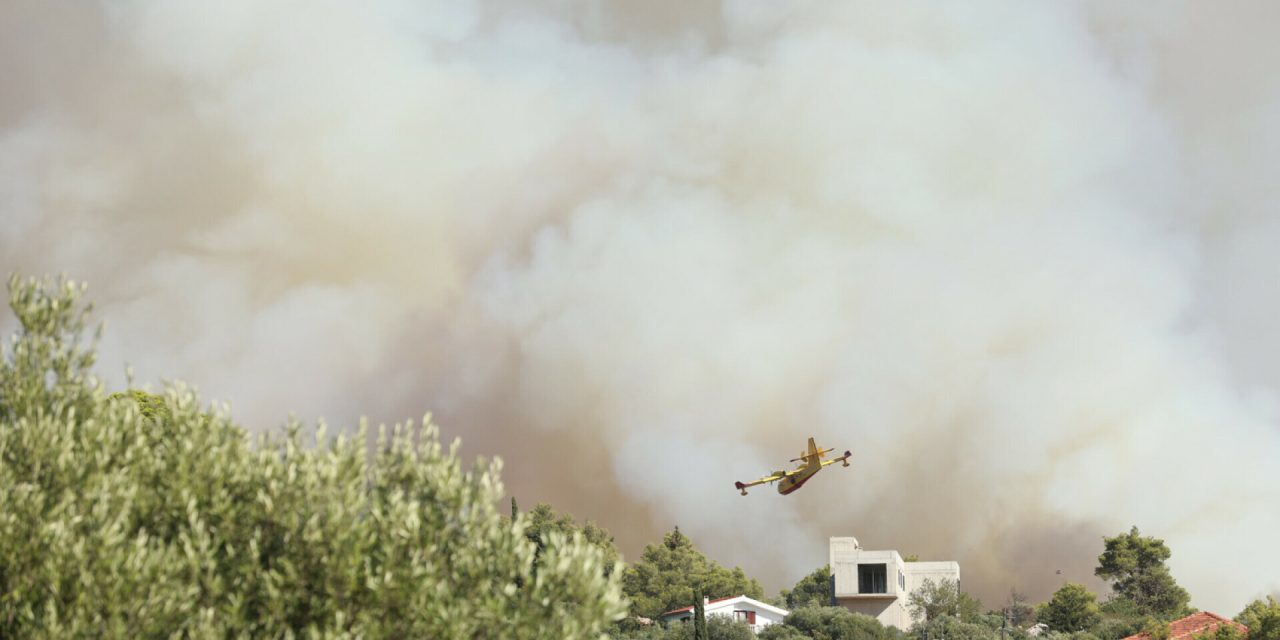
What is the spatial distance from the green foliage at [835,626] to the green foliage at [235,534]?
403 feet

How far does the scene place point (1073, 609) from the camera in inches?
7313

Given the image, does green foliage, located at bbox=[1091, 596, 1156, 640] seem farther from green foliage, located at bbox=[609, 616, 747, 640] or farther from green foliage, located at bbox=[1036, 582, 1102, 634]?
green foliage, located at bbox=[609, 616, 747, 640]

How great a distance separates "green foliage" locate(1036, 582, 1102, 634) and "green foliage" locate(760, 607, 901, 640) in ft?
122

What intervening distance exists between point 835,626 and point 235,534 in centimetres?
13046

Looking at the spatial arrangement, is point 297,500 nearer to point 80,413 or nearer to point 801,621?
point 80,413

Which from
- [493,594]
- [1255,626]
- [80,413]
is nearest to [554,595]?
[493,594]

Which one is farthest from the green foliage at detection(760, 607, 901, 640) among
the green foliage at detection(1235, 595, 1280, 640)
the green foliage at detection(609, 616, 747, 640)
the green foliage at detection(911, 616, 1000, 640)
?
the green foliage at detection(1235, 595, 1280, 640)

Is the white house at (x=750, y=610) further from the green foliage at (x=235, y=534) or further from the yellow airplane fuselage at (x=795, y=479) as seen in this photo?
the green foliage at (x=235, y=534)

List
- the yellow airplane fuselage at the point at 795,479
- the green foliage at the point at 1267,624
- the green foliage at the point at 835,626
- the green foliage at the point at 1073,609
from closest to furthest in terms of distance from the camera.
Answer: the green foliage at the point at 1267,624
the green foliage at the point at 835,626
the yellow airplane fuselage at the point at 795,479
the green foliage at the point at 1073,609

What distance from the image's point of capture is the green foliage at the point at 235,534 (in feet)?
88.5

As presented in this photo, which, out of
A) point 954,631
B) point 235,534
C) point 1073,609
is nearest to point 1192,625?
point 954,631

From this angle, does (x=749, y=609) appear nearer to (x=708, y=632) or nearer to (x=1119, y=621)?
(x=708, y=632)

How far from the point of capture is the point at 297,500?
28.9 meters

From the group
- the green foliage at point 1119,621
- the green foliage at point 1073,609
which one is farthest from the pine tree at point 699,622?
the green foliage at point 1073,609
